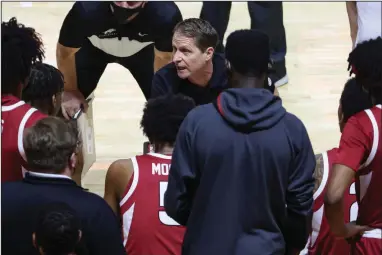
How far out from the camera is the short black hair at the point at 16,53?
349 centimetres

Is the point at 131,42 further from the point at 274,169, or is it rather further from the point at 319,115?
the point at 274,169

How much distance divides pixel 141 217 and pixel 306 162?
71 cm

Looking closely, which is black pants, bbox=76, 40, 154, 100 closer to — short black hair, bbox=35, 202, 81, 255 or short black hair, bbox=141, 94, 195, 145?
short black hair, bbox=141, 94, 195, 145

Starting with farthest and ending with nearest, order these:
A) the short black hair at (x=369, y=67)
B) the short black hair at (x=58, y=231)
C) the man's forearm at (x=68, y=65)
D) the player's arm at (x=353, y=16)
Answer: the player's arm at (x=353, y=16), the man's forearm at (x=68, y=65), the short black hair at (x=369, y=67), the short black hair at (x=58, y=231)

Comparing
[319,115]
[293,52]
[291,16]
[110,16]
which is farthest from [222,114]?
[291,16]

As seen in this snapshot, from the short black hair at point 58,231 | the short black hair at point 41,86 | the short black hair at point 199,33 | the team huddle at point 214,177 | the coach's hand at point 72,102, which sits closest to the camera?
the short black hair at point 58,231

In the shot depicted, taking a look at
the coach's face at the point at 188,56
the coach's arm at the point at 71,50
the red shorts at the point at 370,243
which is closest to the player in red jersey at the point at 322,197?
the red shorts at the point at 370,243

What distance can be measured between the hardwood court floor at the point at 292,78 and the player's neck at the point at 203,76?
1.28 metres

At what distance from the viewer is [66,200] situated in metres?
2.75

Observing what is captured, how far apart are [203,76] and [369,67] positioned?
1.28 metres

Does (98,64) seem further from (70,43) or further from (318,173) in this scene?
(318,173)

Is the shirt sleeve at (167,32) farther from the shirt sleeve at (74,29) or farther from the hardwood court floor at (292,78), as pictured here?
the hardwood court floor at (292,78)

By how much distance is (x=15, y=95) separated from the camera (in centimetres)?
349

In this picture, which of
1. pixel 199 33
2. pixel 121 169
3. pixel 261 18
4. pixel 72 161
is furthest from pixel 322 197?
pixel 261 18
